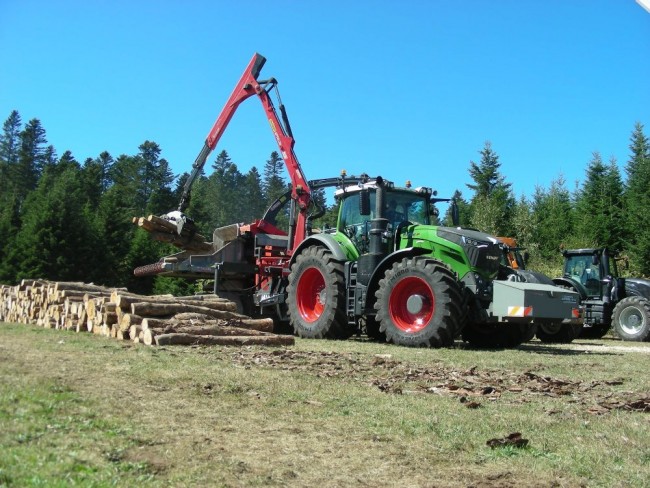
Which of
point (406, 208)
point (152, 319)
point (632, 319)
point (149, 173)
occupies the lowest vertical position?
point (152, 319)

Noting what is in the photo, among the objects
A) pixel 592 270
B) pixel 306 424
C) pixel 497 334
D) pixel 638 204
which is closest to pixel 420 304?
pixel 497 334

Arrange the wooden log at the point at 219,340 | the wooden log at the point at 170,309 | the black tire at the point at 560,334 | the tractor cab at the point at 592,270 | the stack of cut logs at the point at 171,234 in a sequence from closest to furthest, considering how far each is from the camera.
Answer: the wooden log at the point at 219,340 < the wooden log at the point at 170,309 < the black tire at the point at 560,334 < the stack of cut logs at the point at 171,234 < the tractor cab at the point at 592,270

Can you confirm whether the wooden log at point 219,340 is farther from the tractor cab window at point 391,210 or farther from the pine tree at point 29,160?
the pine tree at point 29,160

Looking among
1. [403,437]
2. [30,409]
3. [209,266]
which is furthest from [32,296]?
[403,437]

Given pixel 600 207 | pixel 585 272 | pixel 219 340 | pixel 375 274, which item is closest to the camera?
pixel 219 340

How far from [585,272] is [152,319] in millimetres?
13207

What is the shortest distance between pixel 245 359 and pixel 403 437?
402 cm

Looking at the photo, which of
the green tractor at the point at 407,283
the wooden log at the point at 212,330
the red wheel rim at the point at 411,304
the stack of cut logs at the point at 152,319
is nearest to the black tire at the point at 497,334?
the green tractor at the point at 407,283

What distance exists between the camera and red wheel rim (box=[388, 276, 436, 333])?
11.0 meters

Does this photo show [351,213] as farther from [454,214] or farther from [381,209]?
[454,214]

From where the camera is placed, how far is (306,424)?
4.70 m

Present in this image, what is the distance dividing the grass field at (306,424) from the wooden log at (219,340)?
1.51 m

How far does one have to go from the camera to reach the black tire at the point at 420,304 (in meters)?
10.5

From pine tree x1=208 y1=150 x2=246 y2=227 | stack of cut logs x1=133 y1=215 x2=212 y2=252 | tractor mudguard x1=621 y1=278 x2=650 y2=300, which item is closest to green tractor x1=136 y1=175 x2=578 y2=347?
stack of cut logs x1=133 y1=215 x2=212 y2=252
